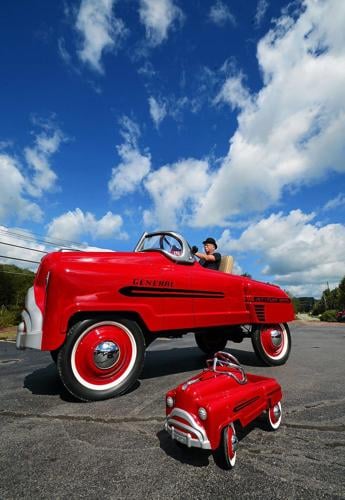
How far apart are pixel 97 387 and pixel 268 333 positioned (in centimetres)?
290

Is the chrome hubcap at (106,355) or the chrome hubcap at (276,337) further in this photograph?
the chrome hubcap at (276,337)

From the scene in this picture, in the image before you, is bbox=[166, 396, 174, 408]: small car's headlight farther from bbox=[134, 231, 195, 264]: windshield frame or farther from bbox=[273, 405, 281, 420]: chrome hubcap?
bbox=[134, 231, 195, 264]: windshield frame

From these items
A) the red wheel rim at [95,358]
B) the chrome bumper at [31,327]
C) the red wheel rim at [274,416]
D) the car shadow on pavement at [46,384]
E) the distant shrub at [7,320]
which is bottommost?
the red wheel rim at [274,416]

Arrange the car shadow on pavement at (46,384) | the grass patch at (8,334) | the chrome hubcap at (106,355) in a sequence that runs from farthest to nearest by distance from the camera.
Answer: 1. the grass patch at (8,334)
2. the car shadow on pavement at (46,384)
3. the chrome hubcap at (106,355)

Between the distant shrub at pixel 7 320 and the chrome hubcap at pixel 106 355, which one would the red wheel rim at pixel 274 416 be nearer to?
the chrome hubcap at pixel 106 355

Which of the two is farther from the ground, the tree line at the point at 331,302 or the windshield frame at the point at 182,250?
the tree line at the point at 331,302

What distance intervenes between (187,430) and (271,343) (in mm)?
3502

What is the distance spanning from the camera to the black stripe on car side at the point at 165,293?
3.54m

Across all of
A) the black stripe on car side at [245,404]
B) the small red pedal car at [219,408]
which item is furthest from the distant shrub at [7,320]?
the black stripe on car side at [245,404]

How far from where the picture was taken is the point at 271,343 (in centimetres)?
500

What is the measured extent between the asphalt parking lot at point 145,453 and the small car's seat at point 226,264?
2.25m

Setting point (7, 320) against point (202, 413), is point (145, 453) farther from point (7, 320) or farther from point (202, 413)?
point (7, 320)

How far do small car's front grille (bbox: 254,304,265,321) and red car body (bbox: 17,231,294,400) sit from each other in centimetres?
46

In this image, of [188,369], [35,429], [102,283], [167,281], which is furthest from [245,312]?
[35,429]
